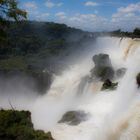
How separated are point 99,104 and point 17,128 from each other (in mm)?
8642

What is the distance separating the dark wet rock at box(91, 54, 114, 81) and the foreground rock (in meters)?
13.1

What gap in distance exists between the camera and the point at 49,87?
38.2 m

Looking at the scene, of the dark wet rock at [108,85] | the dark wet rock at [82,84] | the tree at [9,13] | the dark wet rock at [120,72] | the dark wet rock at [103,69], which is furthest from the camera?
the dark wet rock at [82,84]

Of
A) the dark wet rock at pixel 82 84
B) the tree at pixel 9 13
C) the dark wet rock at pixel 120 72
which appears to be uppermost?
the tree at pixel 9 13

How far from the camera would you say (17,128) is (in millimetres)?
16250

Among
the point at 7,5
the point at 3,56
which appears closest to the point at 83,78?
the point at 7,5

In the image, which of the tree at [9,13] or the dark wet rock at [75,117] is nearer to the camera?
the tree at [9,13]

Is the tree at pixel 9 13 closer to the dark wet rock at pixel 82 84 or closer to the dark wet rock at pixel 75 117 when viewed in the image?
the dark wet rock at pixel 75 117

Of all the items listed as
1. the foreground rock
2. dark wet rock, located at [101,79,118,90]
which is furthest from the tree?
dark wet rock, located at [101,79,118,90]

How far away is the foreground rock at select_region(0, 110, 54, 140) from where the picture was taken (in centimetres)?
1556

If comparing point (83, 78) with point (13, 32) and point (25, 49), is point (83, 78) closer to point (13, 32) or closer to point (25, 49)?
point (25, 49)

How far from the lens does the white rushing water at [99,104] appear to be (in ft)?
56.6

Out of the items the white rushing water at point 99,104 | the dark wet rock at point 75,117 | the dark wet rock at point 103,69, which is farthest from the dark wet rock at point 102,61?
the dark wet rock at point 75,117

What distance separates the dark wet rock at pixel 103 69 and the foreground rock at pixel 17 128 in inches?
516
